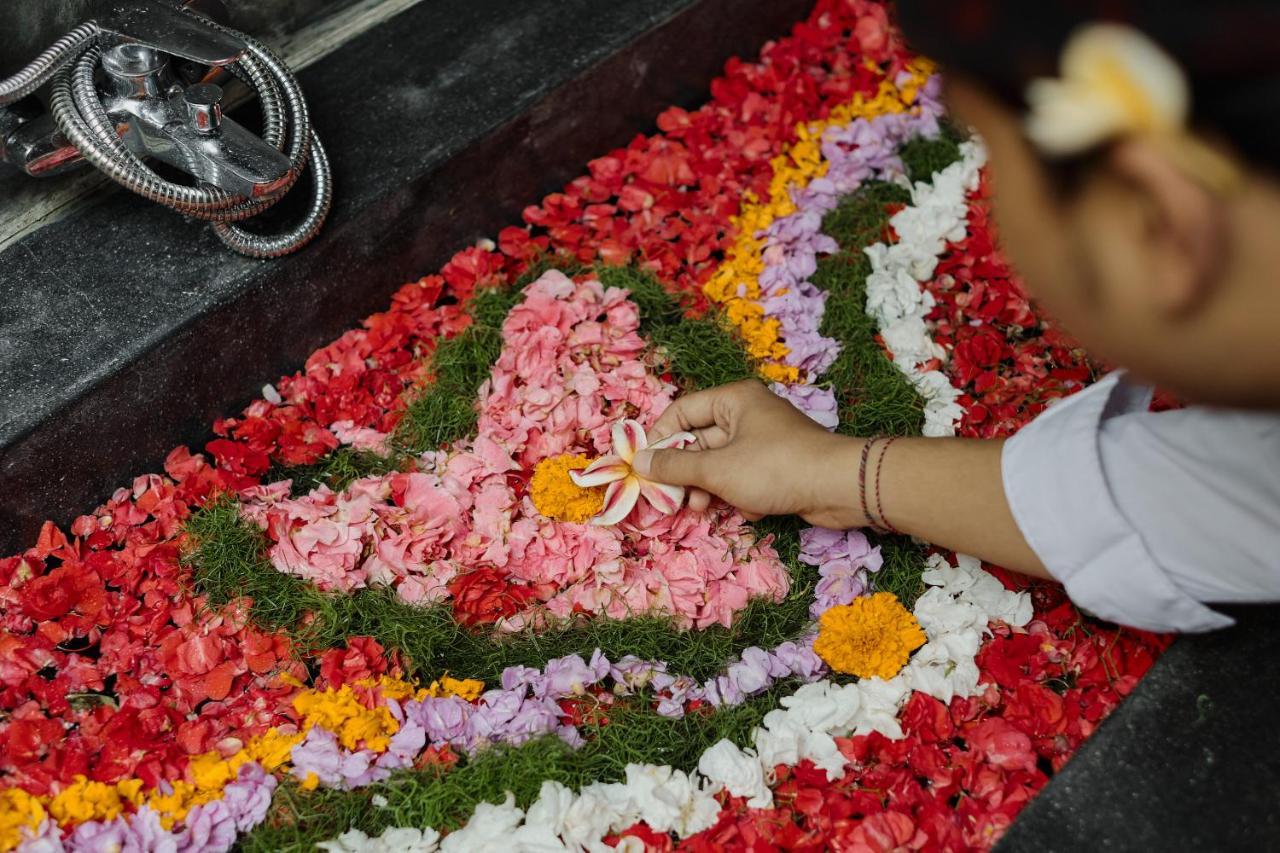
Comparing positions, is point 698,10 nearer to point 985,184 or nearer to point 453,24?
point 453,24

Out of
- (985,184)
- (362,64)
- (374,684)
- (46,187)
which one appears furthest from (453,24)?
(374,684)

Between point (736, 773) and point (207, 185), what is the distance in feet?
3.98

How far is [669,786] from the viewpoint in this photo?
5.17 ft

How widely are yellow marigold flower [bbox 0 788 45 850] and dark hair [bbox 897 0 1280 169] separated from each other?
1.42 m

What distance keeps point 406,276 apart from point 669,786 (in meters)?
1.12

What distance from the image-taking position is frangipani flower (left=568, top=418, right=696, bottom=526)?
179cm

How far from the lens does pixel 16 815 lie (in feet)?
4.97

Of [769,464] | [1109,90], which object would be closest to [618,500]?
[769,464]

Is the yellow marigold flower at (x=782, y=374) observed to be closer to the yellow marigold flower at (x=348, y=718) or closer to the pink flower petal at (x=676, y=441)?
the pink flower petal at (x=676, y=441)

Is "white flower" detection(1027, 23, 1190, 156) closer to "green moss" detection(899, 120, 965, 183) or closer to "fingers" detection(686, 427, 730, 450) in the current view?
"fingers" detection(686, 427, 730, 450)

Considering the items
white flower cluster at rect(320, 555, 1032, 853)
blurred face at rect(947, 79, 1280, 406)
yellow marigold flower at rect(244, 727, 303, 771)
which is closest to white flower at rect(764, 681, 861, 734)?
white flower cluster at rect(320, 555, 1032, 853)

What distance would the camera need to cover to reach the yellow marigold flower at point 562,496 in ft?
5.99

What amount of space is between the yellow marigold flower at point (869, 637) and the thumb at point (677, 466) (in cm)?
28

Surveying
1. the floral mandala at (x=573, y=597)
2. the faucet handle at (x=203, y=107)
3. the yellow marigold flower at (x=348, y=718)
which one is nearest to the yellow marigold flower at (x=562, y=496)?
the floral mandala at (x=573, y=597)
